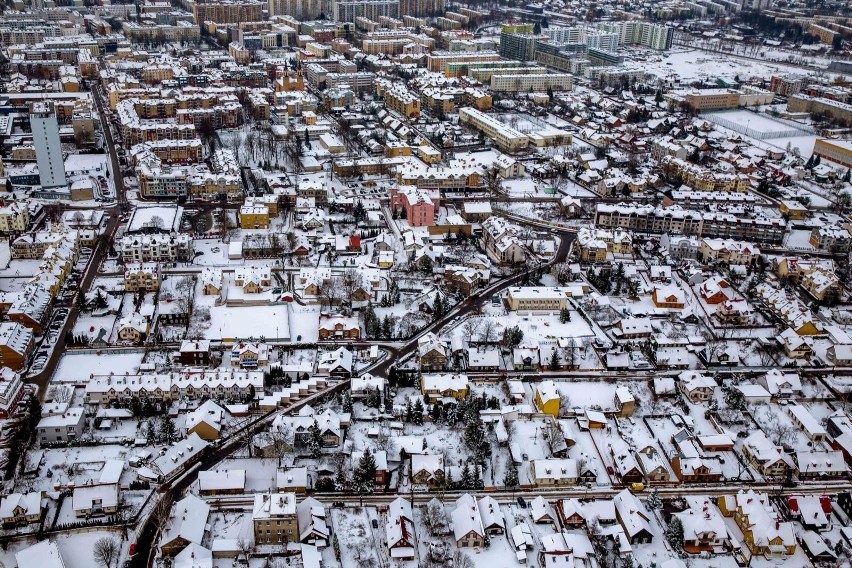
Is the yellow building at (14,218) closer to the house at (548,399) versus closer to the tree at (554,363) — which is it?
the tree at (554,363)

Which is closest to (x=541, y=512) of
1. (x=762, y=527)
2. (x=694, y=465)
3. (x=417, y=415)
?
(x=694, y=465)

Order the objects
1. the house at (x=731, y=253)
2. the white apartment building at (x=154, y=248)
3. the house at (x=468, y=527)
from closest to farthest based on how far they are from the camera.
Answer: the house at (x=468, y=527) → the white apartment building at (x=154, y=248) → the house at (x=731, y=253)

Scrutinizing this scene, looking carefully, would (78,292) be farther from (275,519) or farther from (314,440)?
(275,519)

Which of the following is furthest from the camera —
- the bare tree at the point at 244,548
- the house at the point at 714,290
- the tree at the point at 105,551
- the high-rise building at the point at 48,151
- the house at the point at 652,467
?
the high-rise building at the point at 48,151

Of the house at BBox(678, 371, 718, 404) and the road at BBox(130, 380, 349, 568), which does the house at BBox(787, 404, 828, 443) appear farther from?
the road at BBox(130, 380, 349, 568)

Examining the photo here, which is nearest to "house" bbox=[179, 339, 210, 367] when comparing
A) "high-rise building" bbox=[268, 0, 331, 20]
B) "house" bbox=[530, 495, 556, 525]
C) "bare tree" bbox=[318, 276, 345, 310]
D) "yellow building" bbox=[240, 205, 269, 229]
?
"bare tree" bbox=[318, 276, 345, 310]

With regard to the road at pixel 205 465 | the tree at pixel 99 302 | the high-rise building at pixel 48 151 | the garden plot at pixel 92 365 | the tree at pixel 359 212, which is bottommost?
the road at pixel 205 465

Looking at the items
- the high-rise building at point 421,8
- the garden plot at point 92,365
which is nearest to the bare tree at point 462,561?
the garden plot at point 92,365
